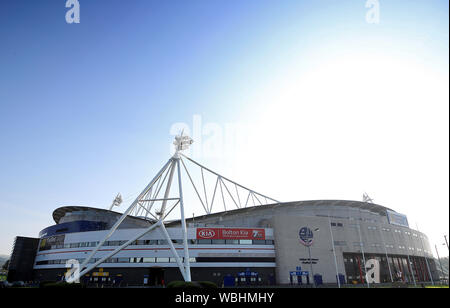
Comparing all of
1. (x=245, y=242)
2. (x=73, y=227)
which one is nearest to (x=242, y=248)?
(x=245, y=242)

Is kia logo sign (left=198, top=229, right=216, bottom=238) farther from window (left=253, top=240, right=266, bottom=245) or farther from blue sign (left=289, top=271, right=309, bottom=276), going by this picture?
blue sign (left=289, top=271, right=309, bottom=276)

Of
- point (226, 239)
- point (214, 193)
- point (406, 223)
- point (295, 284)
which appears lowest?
point (295, 284)

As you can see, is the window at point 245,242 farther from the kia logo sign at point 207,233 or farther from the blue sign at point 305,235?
the blue sign at point 305,235

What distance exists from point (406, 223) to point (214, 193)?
58555 millimetres

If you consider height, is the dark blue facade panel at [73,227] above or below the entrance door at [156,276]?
above

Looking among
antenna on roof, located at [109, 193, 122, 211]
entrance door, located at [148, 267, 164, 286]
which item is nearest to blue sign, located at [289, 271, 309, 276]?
entrance door, located at [148, 267, 164, 286]

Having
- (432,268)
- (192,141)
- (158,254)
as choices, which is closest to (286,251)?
(158,254)

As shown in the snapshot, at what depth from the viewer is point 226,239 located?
2114 inches

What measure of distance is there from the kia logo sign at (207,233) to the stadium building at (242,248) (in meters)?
0.21

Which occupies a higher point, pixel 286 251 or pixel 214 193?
pixel 214 193

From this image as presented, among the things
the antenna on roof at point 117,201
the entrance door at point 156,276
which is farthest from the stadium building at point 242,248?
the antenna on roof at point 117,201

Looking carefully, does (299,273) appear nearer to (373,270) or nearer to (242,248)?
(242,248)

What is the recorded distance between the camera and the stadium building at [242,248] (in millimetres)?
51250
